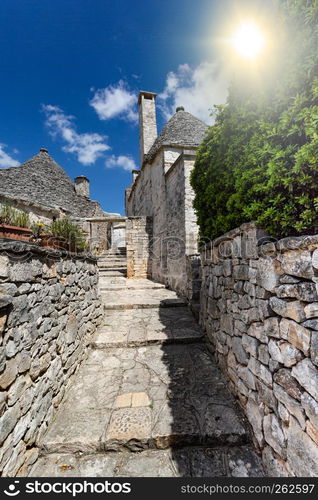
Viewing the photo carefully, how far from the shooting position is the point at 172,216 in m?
6.84

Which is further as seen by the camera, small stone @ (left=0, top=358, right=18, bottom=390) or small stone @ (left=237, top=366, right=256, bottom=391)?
small stone @ (left=237, top=366, right=256, bottom=391)

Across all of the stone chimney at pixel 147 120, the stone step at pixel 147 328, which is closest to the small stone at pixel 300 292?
the stone step at pixel 147 328

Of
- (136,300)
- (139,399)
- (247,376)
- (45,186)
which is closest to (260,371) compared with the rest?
(247,376)

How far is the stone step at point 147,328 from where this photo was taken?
11.4 feet

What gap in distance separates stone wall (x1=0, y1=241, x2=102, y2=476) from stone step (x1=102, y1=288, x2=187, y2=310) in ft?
6.90

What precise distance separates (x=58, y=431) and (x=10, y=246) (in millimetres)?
1883

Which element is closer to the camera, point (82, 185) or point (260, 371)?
point (260, 371)

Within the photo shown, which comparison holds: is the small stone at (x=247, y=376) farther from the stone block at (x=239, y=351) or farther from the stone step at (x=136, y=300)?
the stone step at (x=136, y=300)

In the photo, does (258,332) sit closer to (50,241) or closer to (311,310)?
(311,310)

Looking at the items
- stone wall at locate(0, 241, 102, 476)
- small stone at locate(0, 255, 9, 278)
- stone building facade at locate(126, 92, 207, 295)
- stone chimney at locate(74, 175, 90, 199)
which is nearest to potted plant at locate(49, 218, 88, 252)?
stone wall at locate(0, 241, 102, 476)

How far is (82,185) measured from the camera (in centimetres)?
1529

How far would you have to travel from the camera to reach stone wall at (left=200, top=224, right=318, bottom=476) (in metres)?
1.25

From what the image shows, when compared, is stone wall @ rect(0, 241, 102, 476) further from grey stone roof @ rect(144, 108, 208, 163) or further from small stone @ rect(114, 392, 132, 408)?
grey stone roof @ rect(144, 108, 208, 163)

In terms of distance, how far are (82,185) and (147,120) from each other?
24.1ft
